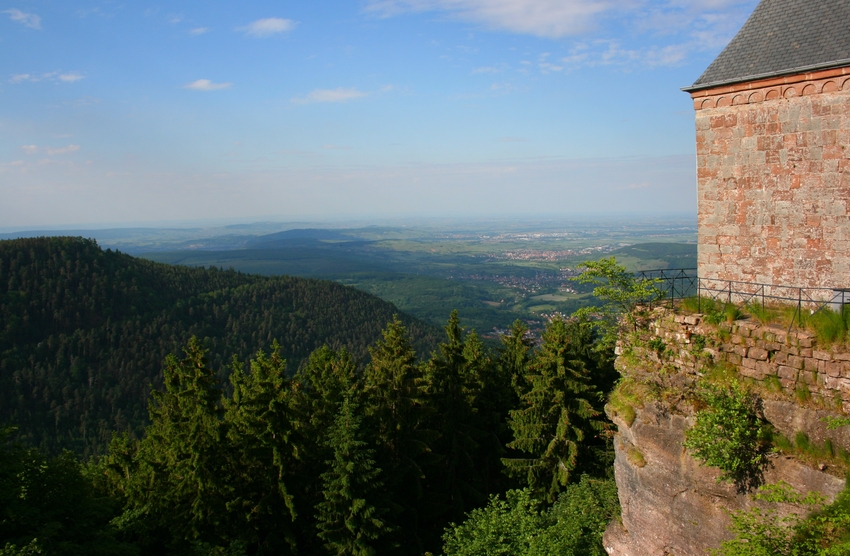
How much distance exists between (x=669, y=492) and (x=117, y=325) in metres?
107

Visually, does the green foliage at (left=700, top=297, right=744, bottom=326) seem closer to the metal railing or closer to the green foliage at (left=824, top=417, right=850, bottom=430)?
the metal railing

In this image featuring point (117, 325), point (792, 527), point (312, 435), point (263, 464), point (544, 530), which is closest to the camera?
point (792, 527)

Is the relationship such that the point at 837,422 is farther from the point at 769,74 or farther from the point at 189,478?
the point at 189,478

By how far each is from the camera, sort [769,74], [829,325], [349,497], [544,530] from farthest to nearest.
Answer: [349,497], [544,530], [769,74], [829,325]

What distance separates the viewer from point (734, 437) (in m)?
8.96

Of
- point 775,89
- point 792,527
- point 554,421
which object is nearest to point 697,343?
point 792,527

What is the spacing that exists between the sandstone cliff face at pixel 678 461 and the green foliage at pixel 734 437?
19cm

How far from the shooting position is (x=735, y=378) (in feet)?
31.4

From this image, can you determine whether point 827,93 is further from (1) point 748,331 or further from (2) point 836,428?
(2) point 836,428

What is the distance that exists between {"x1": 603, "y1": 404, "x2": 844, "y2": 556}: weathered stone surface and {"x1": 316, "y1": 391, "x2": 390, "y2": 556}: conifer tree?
8582 mm

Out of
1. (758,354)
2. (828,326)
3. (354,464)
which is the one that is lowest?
(354,464)

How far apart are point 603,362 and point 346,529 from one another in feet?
44.9

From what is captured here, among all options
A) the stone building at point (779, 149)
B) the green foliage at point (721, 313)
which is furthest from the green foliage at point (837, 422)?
the stone building at point (779, 149)

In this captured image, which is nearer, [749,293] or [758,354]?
[758,354]
